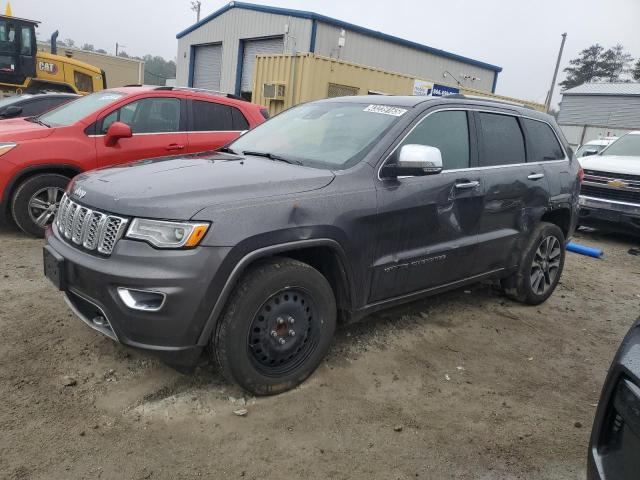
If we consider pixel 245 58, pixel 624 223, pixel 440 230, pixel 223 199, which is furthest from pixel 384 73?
pixel 223 199

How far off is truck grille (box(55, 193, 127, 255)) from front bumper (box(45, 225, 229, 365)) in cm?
6

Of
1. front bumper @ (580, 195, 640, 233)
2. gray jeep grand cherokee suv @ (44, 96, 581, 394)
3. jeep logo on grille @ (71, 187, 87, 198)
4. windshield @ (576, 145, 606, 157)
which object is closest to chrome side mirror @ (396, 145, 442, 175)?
gray jeep grand cherokee suv @ (44, 96, 581, 394)

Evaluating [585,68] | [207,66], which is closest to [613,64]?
[585,68]

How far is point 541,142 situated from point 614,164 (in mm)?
5006

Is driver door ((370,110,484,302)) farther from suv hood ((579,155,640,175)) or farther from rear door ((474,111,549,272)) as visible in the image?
suv hood ((579,155,640,175))

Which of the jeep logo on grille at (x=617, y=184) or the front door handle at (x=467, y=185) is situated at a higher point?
the front door handle at (x=467, y=185)

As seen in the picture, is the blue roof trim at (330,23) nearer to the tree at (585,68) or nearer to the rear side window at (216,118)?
the rear side window at (216,118)

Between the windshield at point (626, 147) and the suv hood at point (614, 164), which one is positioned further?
the windshield at point (626, 147)

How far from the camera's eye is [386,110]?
3.71 m

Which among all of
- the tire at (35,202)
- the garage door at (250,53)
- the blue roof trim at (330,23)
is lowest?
the tire at (35,202)

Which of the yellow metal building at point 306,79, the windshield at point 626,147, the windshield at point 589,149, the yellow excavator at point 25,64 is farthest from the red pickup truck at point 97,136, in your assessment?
the windshield at point 589,149

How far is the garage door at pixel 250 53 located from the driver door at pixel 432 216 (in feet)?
56.3

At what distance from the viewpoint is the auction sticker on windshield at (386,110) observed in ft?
11.9

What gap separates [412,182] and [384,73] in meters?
13.1
